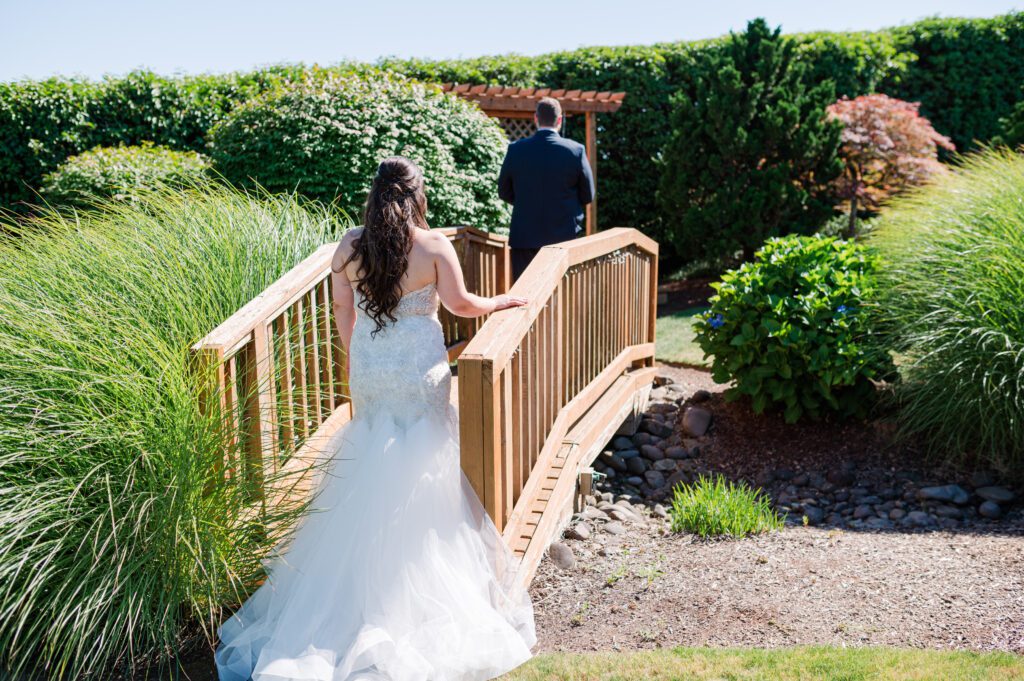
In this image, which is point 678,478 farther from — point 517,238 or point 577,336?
point 517,238

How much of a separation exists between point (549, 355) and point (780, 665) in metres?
1.99

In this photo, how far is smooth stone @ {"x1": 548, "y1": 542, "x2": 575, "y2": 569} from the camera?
4355 millimetres

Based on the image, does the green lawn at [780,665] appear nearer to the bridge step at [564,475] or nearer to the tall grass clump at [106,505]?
the bridge step at [564,475]

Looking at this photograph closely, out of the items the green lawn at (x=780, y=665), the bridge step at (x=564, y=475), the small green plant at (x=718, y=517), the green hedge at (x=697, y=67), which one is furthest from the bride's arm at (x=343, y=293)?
the green hedge at (x=697, y=67)

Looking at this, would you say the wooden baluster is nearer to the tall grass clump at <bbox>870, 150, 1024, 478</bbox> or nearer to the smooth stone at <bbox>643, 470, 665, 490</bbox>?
the smooth stone at <bbox>643, 470, 665, 490</bbox>

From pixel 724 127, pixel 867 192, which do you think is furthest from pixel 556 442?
pixel 867 192

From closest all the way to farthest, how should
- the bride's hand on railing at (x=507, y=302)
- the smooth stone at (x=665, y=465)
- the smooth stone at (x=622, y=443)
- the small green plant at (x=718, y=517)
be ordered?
the bride's hand on railing at (x=507, y=302)
the small green plant at (x=718, y=517)
the smooth stone at (x=665, y=465)
the smooth stone at (x=622, y=443)

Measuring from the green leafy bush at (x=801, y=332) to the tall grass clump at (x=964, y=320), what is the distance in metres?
0.24

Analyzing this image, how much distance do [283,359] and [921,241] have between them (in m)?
4.78

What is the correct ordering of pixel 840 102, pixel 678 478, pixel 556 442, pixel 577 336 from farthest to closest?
pixel 840 102 → pixel 678 478 → pixel 577 336 → pixel 556 442

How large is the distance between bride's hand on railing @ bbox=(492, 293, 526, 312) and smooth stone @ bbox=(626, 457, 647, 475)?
293 centimetres

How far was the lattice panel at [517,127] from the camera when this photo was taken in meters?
12.9

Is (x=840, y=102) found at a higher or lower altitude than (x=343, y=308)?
higher

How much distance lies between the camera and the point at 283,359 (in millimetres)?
4129
